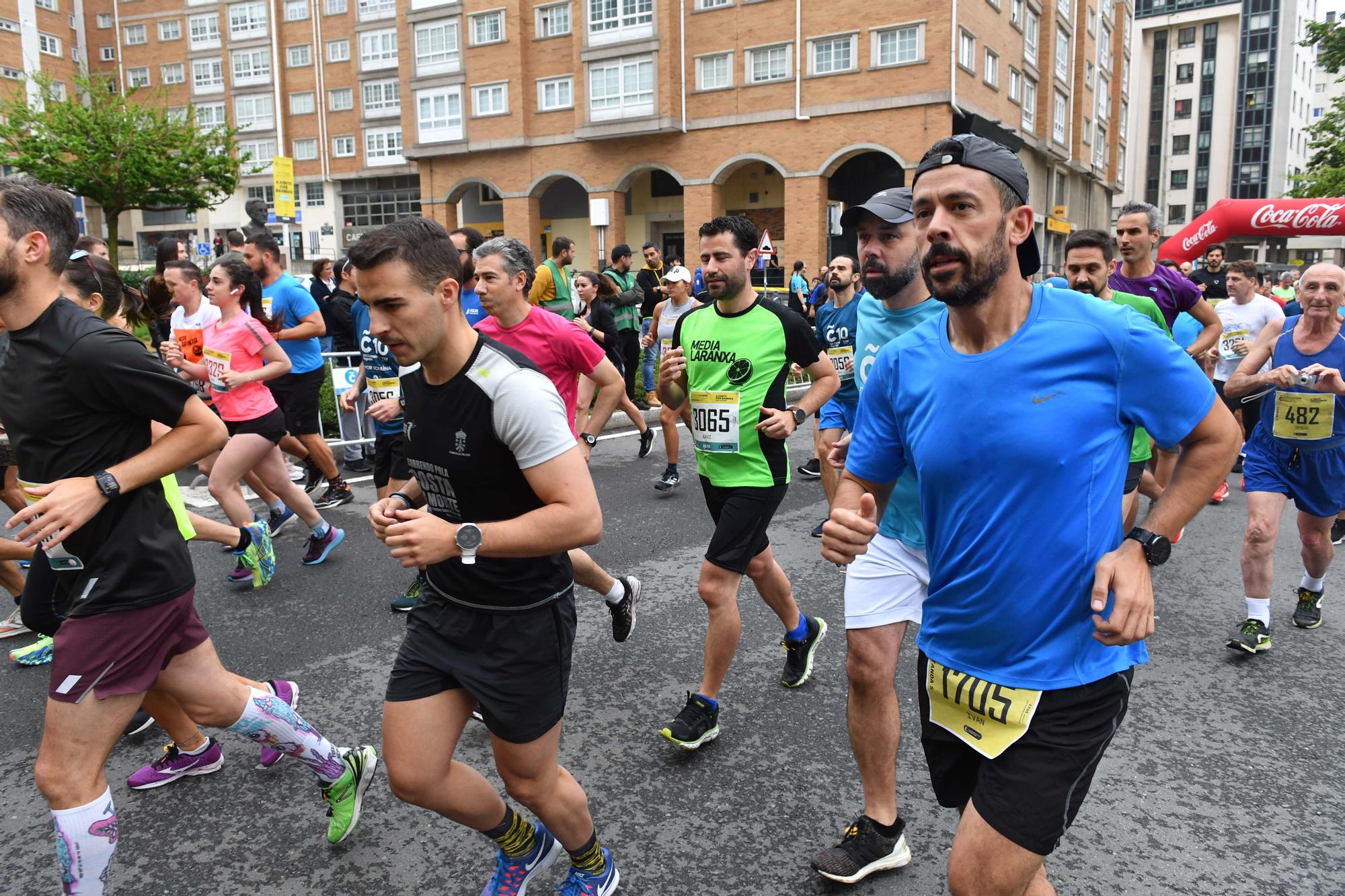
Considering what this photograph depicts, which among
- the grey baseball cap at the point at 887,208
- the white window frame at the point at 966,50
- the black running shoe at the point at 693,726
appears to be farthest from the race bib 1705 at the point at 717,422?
the white window frame at the point at 966,50

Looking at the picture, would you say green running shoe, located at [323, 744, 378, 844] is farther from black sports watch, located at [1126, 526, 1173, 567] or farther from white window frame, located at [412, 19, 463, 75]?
white window frame, located at [412, 19, 463, 75]

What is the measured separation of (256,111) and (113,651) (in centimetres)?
6327

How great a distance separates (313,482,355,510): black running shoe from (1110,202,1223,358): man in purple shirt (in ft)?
20.7

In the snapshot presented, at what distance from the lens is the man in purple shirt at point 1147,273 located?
19.9 feet

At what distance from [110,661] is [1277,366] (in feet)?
19.8

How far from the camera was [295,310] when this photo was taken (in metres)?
7.69

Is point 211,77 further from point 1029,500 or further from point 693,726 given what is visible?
point 1029,500

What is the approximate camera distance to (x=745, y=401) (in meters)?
4.29

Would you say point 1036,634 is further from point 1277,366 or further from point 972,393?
point 1277,366

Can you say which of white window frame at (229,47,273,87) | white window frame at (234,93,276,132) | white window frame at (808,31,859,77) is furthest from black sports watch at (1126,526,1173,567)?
white window frame at (229,47,273,87)

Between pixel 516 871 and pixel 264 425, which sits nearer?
pixel 516 871

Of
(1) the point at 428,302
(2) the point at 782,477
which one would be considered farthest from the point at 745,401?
(1) the point at 428,302

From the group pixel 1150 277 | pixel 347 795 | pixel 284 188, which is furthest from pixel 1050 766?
pixel 284 188

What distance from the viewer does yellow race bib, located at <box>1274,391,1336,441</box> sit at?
16.9ft
